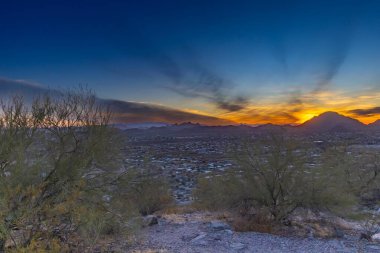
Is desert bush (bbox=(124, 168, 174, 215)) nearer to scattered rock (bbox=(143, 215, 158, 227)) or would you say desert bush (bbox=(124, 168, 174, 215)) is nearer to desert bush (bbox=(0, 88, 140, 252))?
scattered rock (bbox=(143, 215, 158, 227))

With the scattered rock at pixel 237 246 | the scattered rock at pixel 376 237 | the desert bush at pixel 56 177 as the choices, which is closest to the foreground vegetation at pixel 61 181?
the desert bush at pixel 56 177

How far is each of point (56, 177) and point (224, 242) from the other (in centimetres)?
485

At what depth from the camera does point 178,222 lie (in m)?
14.3

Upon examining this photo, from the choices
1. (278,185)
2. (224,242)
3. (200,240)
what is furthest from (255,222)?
(200,240)

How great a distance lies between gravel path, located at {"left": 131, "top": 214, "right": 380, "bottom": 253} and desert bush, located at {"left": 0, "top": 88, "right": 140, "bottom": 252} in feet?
4.98

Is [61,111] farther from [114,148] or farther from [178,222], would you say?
[178,222]

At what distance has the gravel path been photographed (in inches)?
429

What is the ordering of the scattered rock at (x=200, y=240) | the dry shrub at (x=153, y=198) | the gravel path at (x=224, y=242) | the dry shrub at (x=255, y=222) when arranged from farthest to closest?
the dry shrub at (x=153, y=198) < the dry shrub at (x=255, y=222) < the scattered rock at (x=200, y=240) < the gravel path at (x=224, y=242)

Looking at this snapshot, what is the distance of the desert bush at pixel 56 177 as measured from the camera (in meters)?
7.84

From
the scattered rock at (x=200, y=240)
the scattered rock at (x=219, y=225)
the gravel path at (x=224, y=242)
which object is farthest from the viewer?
the scattered rock at (x=219, y=225)

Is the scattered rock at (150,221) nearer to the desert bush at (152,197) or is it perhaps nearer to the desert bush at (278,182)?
the desert bush at (152,197)

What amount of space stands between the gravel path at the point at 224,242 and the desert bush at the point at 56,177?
1.52 meters

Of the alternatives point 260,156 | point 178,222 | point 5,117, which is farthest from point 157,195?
point 5,117

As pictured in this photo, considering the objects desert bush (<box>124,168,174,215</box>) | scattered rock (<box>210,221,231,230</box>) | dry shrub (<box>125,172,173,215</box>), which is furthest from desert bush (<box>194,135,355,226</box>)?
dry shrub (<box>125,172,173,215</box>)
